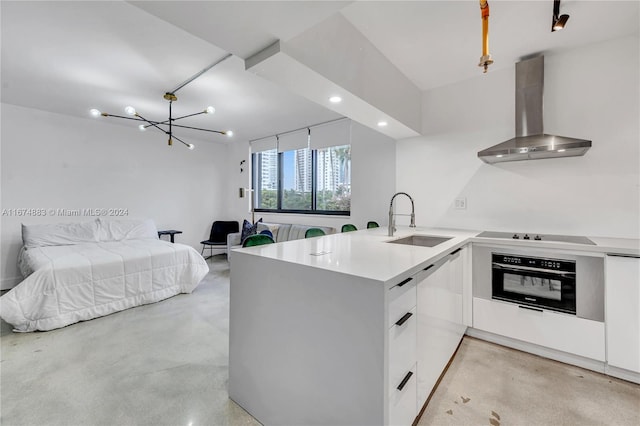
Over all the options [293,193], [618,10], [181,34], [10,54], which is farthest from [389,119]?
[10,54]

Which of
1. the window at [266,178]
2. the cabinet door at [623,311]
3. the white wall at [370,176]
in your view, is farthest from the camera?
the window at [266,178]

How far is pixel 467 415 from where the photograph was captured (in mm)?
1500

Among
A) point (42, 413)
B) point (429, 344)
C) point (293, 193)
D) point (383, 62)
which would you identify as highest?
point (383, 62)

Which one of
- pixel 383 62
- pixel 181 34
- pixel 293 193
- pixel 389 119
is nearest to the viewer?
pixel 181 34

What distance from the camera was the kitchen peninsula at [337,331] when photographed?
104cm

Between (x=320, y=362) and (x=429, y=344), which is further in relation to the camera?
(x=429, y=344)

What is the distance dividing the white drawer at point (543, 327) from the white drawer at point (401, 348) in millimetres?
1382

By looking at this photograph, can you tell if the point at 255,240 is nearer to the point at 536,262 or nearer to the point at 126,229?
the point at 536,262

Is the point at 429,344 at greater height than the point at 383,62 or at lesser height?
lesser

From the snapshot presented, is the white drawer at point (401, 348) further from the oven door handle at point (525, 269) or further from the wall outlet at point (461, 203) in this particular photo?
the wall outlet at point (461, 203)

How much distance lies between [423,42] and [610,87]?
5.17ft

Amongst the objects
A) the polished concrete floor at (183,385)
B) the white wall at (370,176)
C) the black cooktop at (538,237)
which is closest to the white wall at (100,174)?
the polished concrete floor at (183,385)

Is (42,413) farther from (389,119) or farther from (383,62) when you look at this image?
(383,62)

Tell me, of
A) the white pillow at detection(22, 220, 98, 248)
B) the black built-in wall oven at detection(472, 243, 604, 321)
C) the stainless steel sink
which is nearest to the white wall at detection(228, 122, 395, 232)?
the stainless steel sink
